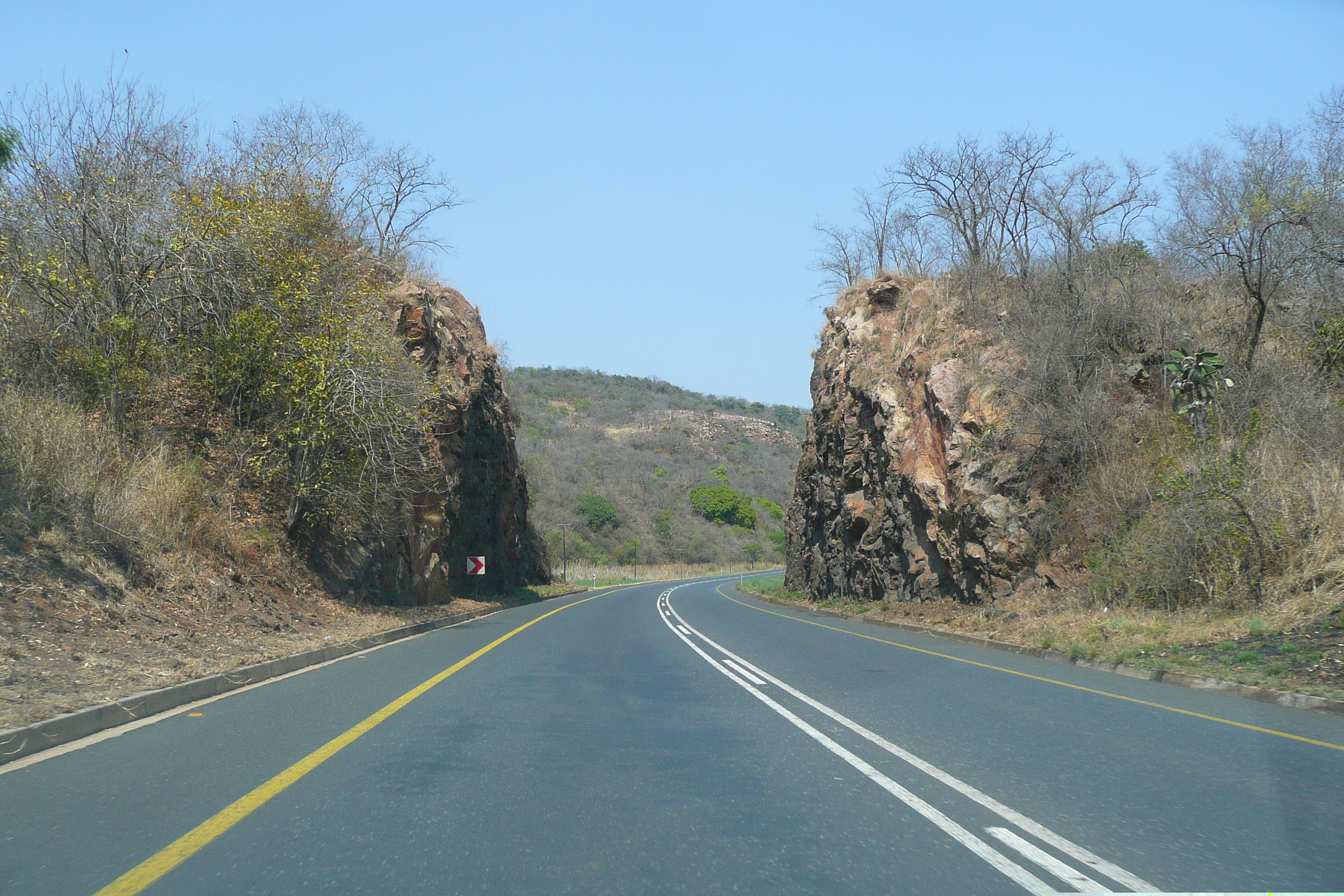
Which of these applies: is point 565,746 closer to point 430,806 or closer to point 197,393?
point 430,806

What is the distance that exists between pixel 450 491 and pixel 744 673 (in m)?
19.7

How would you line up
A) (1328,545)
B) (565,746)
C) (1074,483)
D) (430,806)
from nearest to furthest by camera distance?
(430,806) → (565,746) → (1328,545) → (1074,483)

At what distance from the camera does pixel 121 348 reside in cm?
1767

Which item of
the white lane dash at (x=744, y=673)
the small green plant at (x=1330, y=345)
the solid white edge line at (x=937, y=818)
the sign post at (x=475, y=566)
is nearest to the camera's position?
the solid white edge line at (x=937, y=818)

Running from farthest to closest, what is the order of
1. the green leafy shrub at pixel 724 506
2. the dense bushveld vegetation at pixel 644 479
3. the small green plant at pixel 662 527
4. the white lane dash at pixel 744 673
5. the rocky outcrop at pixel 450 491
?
1. the green leafy shrub at pixel 724 506
2. the small green plant at pixel 662 527
3. the dense bushveld vegetation at pixel 644 479
4. the rocky outcrop at pixel 450 491
5. the white lane dash at pixel 744 673

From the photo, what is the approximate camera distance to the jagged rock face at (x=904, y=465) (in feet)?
75.3

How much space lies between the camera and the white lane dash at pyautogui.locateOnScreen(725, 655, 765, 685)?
37.9ft

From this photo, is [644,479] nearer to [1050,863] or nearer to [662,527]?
[662,527]

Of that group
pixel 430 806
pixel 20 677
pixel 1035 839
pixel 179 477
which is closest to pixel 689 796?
pixel 430 806

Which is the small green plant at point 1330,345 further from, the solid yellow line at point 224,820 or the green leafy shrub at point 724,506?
the green leafy shrub at point 724,506

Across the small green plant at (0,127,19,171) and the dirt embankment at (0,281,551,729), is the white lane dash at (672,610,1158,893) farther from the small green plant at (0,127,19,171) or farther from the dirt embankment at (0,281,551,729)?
the small green plant at (0,127,19,171)

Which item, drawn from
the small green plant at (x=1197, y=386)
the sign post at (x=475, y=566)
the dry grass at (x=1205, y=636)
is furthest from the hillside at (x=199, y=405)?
the small green plant at (x=1197, y=386)

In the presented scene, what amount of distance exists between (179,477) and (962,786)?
1531 centimetres

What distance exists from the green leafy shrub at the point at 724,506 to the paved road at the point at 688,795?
98.3 m
